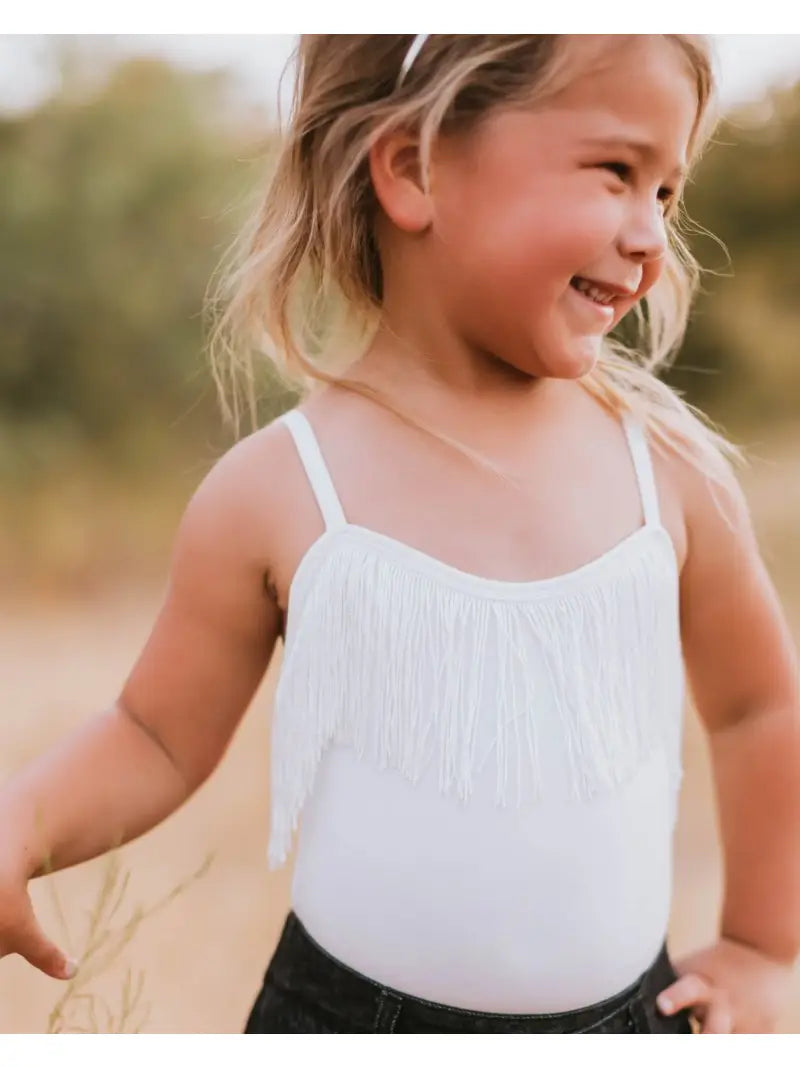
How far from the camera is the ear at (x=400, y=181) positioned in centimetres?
74

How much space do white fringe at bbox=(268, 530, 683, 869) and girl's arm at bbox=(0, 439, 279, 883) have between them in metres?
0.05

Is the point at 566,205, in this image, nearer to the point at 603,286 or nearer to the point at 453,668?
the point at 603,286

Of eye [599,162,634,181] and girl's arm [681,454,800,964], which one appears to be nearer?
eye [599,162,634,181]

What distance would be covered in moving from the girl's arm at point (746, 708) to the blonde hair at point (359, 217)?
48mm

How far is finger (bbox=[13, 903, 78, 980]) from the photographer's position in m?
0.76

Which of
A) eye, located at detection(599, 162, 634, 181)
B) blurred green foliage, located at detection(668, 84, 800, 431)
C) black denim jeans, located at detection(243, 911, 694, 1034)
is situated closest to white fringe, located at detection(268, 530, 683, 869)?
black denim jeans, located at detection(243, 911, 694, 1034)

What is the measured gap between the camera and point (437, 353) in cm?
77

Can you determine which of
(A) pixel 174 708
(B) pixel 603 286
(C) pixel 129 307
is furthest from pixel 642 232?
(C) pixel 129 307

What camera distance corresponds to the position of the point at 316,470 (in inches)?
29.7

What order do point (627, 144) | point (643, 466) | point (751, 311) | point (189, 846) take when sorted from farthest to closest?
point (751, 311) → point (189, 846) → point (643, 466) → point (627, 144)

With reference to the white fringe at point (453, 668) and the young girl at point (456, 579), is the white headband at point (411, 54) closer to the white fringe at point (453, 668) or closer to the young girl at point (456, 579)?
the young girl at point (456, 579)

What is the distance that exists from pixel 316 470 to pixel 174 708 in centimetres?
18

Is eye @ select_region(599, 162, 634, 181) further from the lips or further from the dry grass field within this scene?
the dry grass field
